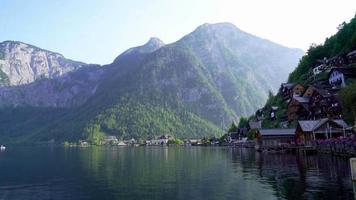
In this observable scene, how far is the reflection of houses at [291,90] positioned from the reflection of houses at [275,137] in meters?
23.7

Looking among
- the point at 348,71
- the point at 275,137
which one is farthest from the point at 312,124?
the point at 348,71

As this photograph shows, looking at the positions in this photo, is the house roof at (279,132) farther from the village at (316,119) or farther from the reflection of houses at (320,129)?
the reflection of houses at (320,129)

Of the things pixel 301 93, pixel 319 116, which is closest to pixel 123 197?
pixel 319 116

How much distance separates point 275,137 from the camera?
124750 millimetres

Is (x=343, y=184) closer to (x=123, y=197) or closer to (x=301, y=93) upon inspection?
(x=123, y=197)

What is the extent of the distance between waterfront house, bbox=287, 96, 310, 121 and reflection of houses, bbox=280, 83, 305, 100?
1119cm

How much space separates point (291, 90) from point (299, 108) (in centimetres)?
2547

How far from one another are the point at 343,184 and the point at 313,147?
52.5 m

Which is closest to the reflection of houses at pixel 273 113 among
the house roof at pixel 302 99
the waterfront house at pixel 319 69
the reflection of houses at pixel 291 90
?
the reflection of houses at pixel 291 90

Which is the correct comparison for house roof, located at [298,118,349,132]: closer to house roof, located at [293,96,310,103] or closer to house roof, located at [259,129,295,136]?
house roof, located at [259,129,295,136]

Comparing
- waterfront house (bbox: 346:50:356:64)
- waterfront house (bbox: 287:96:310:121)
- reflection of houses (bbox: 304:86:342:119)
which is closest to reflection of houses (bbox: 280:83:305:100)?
waterfront house (bbox: 287:96:310:121)

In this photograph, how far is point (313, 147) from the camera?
9531 centimetres

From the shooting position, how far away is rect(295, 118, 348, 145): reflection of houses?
9600 centimetres

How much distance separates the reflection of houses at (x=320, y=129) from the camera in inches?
3780
